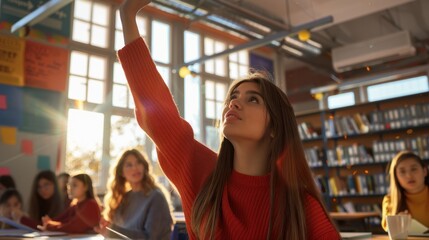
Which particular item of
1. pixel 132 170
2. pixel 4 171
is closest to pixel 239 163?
pixel 132 170

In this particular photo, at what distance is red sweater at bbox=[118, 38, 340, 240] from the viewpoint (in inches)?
34.0

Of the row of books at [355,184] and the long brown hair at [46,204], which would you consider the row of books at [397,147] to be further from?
the long brown hair at [46,204]

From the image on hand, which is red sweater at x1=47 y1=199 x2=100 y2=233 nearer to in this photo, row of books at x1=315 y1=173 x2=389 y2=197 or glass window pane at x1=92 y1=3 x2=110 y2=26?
row of books at x1=315 y1=173 x2=389 y2=197

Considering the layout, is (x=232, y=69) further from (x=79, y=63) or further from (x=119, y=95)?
(x=79, y=63)

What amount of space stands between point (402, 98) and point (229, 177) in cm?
498

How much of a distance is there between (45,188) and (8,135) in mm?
1227

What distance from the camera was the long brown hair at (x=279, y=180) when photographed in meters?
0.82

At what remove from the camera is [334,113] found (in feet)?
19.4

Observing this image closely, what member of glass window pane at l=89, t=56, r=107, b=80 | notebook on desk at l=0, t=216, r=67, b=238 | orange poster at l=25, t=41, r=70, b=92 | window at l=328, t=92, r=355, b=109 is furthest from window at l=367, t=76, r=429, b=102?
notebook on desk at l=0, t=216, r=67, b=238

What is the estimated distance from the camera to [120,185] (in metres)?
2.56

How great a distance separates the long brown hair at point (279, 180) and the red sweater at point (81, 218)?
1.45m

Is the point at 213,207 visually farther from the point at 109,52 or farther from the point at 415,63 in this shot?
the point at 415,63

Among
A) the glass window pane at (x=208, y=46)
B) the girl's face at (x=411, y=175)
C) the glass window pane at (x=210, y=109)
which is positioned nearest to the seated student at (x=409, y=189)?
the girl's face at (x=411, y=175)

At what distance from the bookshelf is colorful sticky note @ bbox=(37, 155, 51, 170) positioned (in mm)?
3516
